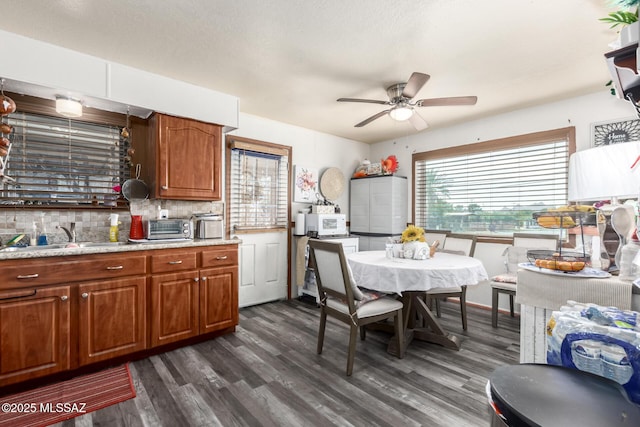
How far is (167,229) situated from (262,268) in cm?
149

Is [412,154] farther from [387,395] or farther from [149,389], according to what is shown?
[149,389]

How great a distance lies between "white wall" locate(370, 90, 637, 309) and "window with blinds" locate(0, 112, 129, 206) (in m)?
3.42

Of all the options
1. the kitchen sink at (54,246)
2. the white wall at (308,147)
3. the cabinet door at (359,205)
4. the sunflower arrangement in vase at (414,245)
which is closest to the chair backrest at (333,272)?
the sunflower arrangement in vase at (414,245)

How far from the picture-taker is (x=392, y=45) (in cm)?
234

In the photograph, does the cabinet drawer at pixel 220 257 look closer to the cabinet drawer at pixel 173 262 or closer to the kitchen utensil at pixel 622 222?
the cabinet drawer at pixel 173 262

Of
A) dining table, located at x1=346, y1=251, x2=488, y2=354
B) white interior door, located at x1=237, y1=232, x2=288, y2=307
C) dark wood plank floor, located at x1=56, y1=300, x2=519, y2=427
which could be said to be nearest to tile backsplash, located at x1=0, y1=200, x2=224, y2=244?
white interior door, located at x1=237, y1=232, x2=288, y2=307

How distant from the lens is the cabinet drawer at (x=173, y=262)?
2566mm

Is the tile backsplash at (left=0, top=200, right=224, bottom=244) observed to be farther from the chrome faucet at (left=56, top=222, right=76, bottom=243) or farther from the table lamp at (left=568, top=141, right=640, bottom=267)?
the table lamp at (left=568, top=141, right=640, bottom=267)

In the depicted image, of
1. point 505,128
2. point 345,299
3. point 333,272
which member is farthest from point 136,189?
point 505,128

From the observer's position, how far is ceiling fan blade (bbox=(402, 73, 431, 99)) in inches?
88.0

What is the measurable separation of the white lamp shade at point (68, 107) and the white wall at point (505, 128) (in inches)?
137

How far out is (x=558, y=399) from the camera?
0.67 meters

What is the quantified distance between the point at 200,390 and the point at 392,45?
2.84 metres

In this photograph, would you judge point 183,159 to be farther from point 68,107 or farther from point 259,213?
point 259,213
